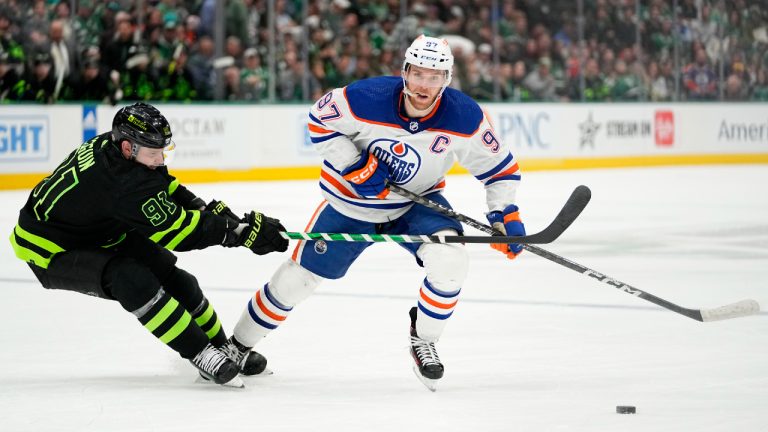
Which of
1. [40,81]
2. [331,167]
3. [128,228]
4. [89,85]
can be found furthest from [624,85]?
[128,228]

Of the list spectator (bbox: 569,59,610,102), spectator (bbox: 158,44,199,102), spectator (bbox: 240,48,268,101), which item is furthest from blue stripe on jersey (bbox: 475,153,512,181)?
spectator (bbox: 569,59,610,102)

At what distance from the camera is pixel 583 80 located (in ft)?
45.7

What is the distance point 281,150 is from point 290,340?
7431 millimetres

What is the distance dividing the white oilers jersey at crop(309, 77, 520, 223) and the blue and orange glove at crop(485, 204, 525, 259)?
0.03 metres

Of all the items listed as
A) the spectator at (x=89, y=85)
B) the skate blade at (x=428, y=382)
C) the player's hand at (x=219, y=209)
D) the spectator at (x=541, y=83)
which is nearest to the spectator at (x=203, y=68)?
the spectator at (x=89, y=85)

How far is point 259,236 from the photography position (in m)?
3.37

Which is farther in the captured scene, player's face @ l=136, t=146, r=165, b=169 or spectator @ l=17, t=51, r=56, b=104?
spectator @ l=17, t=51, r=56, b=104

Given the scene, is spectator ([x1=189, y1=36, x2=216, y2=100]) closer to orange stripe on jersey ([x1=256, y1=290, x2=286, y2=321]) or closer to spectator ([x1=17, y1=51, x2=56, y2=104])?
spectator ([x1=17, y1=51, x2=56, y2=104])

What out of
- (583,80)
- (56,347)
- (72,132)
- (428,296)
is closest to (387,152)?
(428,296)

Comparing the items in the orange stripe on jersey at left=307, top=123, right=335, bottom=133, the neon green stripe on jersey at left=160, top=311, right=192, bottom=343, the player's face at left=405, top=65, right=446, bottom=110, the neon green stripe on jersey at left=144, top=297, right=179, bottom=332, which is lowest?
the neon green stripe on jersey at left=160, top=311, right=192, bottom=343

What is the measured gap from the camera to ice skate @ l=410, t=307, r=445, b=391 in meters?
3.36

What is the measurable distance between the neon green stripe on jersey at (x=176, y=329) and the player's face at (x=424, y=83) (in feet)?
2.82

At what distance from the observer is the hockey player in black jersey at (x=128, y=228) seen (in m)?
3.26

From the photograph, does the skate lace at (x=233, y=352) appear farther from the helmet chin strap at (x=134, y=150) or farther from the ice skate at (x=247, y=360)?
the helmet chin strap at (x=134, y=150)
